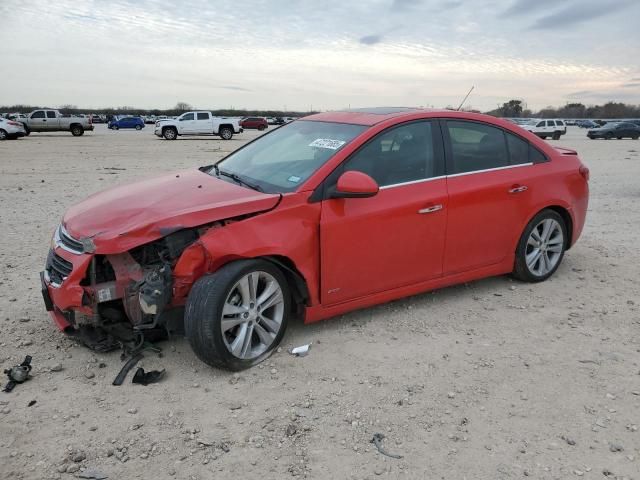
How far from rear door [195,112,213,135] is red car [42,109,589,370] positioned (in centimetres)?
3117

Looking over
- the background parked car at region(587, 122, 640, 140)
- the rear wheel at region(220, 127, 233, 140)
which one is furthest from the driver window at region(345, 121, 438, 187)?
the background parked car at region(587, 122, 640, 140)

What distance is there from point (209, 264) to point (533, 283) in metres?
3.25

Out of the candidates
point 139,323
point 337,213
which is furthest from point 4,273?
point 337,213

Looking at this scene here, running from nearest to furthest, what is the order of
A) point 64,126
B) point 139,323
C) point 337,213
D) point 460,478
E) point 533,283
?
point 460,478 → point 139,323 → point 337,213 → point 533,283 → point 64,126

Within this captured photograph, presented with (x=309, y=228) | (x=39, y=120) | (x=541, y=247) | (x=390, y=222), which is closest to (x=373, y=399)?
(x=309, y=228)

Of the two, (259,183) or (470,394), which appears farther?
(259,183)

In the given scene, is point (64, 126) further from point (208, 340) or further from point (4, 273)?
point (208, 340)

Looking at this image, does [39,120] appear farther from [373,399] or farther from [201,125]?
[373,399]

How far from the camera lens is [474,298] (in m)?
4.96

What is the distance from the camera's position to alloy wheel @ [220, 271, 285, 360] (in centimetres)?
359

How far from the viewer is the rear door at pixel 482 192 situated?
4.56 metres

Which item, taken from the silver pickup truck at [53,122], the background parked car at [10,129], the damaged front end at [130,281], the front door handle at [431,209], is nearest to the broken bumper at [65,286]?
the damaged front end at [130,281]

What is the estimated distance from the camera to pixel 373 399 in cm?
333

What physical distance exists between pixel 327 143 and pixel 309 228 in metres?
0.81
